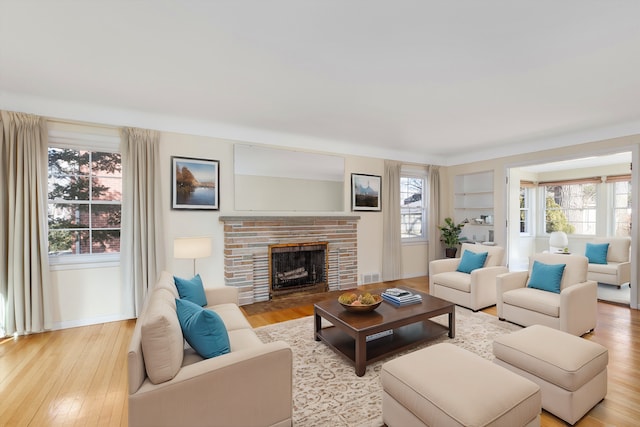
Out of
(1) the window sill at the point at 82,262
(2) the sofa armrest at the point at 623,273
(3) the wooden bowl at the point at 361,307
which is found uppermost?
(1) the window sill at the point at 82,262

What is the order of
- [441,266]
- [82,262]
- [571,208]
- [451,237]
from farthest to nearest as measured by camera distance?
[571,208]
[451,237]
[441,266]
[82,262]

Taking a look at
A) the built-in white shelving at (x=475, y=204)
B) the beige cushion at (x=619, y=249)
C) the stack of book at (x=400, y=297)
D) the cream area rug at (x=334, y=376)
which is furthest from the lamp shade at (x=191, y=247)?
the beige cushion at (x=619, y=249)

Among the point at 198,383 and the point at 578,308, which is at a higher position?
the point at 198,383

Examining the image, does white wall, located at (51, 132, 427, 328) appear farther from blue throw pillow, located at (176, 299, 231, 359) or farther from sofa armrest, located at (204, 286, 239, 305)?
blue throw pillow, located at (176, 299, 231, 359)

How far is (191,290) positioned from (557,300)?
12.3 feet

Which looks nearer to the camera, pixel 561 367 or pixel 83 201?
pixel 561 367

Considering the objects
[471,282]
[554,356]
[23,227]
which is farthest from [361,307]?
[23,227]

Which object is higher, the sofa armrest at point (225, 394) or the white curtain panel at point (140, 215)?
the white curtain panel at point (140, 215)

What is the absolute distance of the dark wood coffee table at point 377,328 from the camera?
240 cm

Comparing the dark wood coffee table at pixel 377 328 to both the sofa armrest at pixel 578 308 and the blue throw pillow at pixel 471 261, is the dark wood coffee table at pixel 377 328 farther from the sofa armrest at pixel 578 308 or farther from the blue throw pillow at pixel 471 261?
the blue throw pillow at pixel 471 261

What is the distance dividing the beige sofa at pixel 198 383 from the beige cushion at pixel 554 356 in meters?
1.61

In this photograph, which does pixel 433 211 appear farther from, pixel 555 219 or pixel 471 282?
pixel 555 219

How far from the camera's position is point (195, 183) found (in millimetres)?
4035

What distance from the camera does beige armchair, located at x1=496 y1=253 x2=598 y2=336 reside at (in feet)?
9.62
